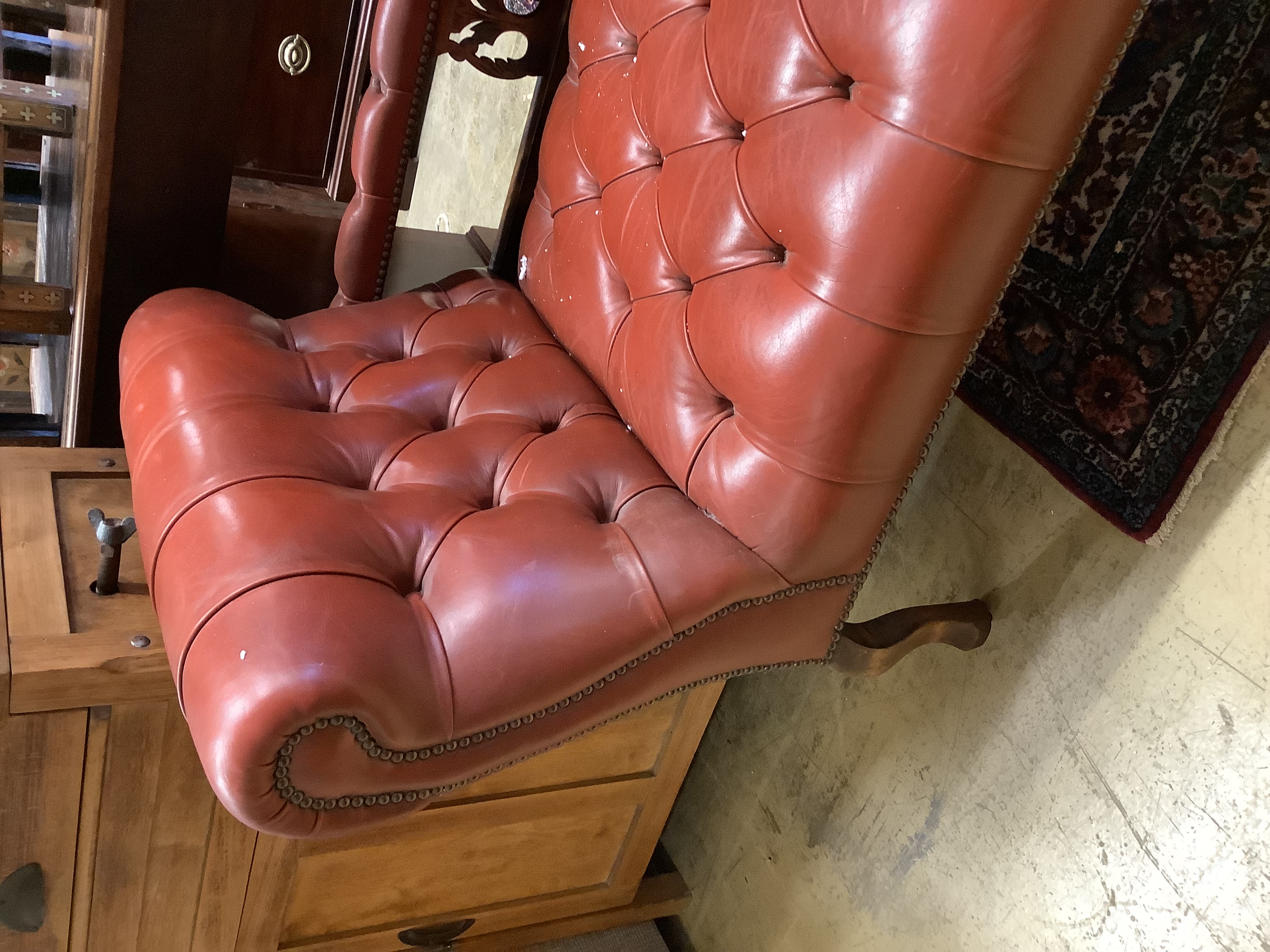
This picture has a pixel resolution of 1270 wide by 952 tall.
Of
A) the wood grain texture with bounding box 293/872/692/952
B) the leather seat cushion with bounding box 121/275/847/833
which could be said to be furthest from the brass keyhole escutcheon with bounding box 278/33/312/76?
the wood grain texture with bounding box 293/872/692/952

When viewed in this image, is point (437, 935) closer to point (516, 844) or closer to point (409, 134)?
point (516, 844)

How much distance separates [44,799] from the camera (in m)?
0.91

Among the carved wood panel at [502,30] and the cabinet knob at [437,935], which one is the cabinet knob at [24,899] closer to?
the cabinet knob at [437,935]

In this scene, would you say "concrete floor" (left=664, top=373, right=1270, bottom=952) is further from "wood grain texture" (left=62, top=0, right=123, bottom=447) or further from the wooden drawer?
"wood grain texture" (left=62, top=0, right=123, bottom=447)

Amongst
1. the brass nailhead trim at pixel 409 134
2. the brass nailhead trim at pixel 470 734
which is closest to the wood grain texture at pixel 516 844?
the brass nailhead trim at pixel 470 734

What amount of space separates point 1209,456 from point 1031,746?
346 millimetres

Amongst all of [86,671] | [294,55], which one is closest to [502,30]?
[294,55]

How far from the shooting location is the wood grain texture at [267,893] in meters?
1.03

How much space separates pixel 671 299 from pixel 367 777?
0.46 metres

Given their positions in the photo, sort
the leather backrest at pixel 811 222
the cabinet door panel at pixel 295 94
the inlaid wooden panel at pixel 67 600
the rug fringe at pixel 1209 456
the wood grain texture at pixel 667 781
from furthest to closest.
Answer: the cabinet door panel at pixel 295 94 < the wood grain texture at pixel 667 781 < the inlaid wooden panel at pixel 67 600 < the rug fringe at pixel 1209 456 < the leather backrest at pixel 811 222

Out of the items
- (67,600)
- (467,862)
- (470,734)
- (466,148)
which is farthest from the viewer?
(466,148)

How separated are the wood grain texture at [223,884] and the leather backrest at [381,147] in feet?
1.98

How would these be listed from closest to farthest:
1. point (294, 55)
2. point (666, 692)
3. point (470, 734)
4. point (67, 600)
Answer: point (470, 734) → point (666, 692) → point (67, 600) → point (294, 55)

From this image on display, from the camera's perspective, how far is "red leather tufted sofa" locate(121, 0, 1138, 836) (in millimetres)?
613
